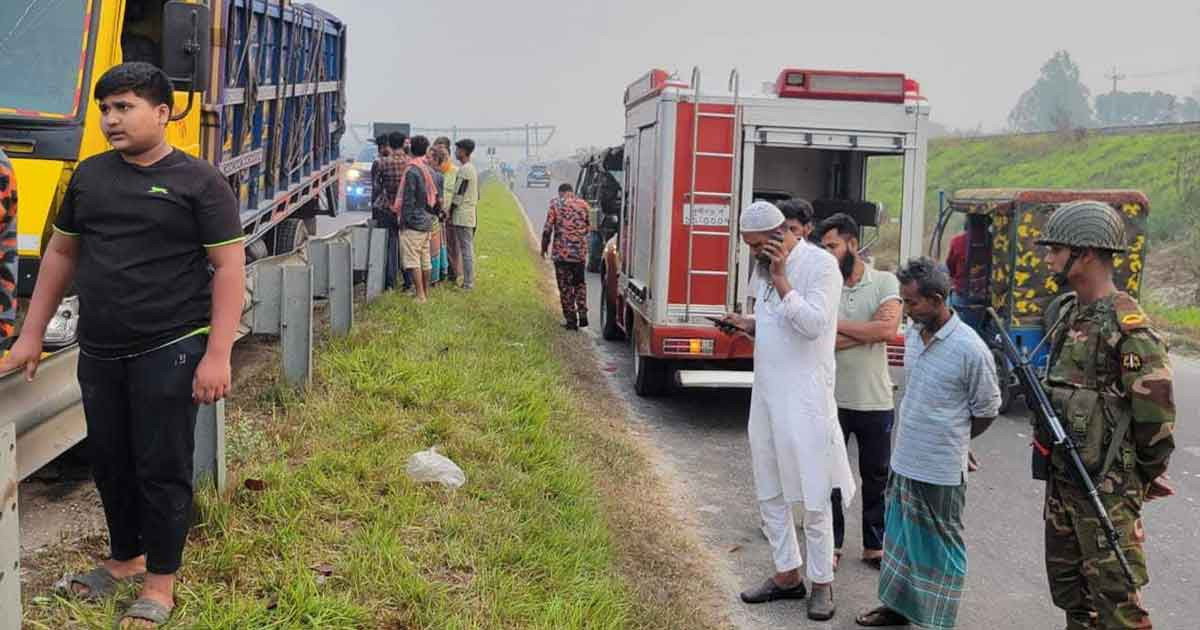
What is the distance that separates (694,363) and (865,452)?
3525 mm

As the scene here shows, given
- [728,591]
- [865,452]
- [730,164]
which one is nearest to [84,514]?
[728,591]

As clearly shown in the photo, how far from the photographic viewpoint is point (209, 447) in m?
4.71

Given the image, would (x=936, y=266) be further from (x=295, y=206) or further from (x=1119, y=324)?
(x=295, y=206)

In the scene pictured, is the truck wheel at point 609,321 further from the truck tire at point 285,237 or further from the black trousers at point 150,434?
the black trousers at point 150,434

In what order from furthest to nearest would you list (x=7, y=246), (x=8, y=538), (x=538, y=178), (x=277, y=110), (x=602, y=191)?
(x=538, y=178), (x=602, y=191), (x=277, y=110), (x=7, y=246), (x=8, y=538)

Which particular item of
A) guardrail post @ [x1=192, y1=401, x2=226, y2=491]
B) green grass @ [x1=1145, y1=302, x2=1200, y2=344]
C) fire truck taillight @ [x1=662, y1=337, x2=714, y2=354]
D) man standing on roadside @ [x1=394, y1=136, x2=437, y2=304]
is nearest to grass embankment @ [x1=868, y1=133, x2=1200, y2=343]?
green grass @ [x1=1145, y1=302, x2=1200, y2=344]

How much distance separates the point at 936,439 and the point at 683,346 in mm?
4246

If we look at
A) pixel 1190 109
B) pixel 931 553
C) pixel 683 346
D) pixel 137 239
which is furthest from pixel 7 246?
pixel 1190 109

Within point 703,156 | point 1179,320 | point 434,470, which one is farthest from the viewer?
point 1179,320

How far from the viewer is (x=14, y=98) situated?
20.5 ft

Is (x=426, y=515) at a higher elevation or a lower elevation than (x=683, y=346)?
lower

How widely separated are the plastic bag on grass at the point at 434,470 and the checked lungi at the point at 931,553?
2170 millimetres

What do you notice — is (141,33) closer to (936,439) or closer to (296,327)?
(296,327)

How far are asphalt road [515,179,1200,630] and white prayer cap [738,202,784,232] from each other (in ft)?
5.78
